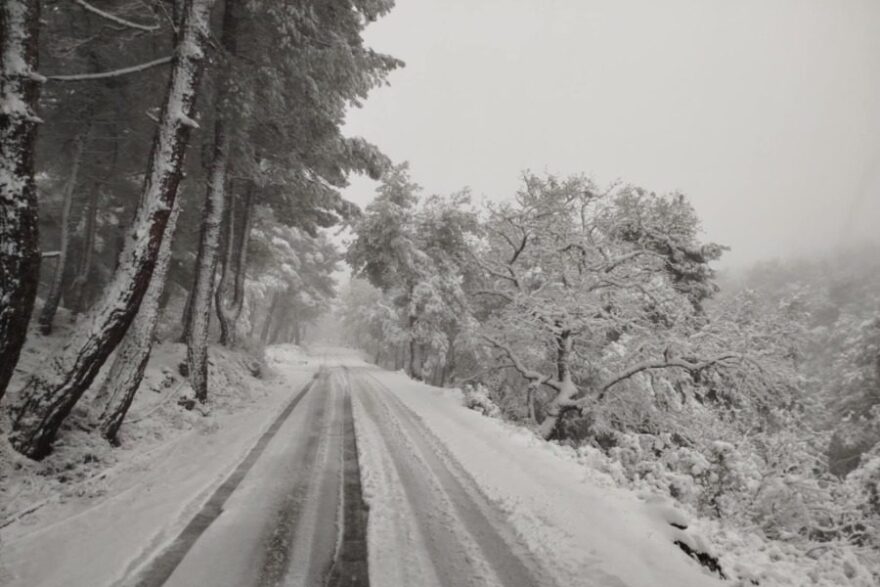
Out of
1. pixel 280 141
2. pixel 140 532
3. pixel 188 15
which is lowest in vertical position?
pixel 140 532

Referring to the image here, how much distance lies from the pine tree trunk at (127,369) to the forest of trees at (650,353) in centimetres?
848

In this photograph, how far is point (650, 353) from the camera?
13438 millimetres

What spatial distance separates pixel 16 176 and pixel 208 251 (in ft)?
21.0

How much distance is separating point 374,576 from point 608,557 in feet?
8.17

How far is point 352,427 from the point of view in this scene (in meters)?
10.2

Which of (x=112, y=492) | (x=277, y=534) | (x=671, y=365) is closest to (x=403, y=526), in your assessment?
(x=277, y=534)

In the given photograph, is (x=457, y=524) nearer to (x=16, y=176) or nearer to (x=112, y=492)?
(x=112, y=492)

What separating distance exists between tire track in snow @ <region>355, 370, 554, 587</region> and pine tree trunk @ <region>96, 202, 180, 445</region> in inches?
175

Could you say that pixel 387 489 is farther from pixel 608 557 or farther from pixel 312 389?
pixel 312 389

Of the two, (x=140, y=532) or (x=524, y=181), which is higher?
(x=524, y=181)

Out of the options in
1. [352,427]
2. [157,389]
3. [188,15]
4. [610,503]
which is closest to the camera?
[610,503]

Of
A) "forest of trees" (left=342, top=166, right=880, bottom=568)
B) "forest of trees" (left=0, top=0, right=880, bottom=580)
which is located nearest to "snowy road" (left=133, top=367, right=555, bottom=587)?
"forest of trees" (left=0, top=0, right=880, bottom=580)

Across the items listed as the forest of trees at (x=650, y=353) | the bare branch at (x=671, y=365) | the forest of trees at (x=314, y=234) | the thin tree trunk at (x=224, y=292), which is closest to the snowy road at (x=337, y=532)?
the forest of trees at (x=314, y=234)

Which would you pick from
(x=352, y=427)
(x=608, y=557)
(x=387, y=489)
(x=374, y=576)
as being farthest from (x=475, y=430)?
(x=374, y=576)
